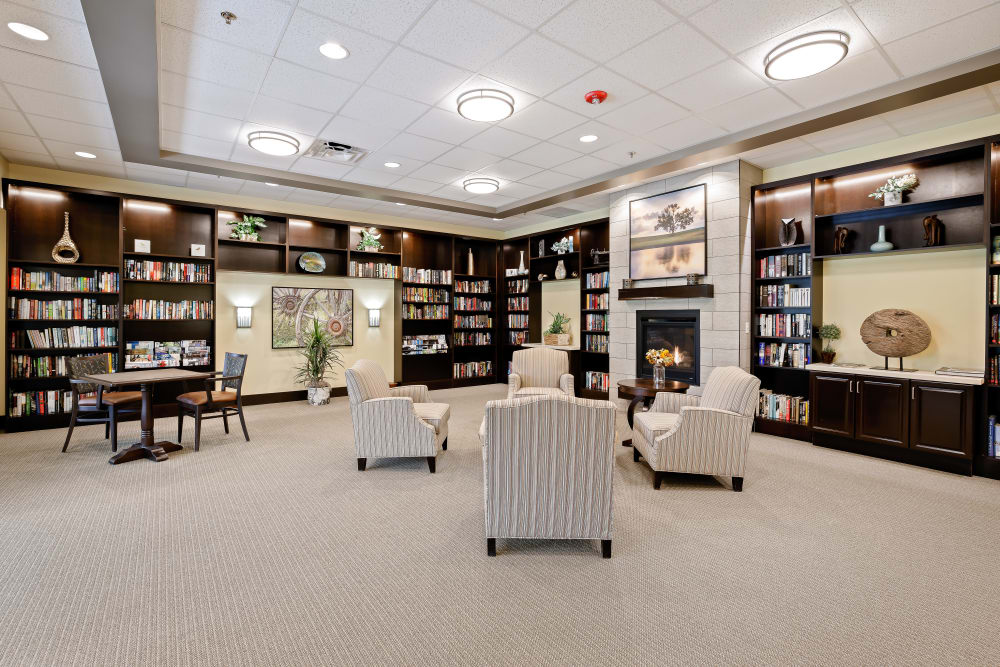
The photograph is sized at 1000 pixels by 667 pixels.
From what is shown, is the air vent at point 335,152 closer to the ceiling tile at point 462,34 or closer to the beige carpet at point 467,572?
the ceiling tile at point 462,34

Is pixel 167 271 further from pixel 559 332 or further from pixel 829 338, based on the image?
pixel 829 338

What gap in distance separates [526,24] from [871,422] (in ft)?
15.8

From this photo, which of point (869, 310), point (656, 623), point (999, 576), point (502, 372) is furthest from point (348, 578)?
point (502, 372)

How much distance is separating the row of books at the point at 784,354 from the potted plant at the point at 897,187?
1632mm

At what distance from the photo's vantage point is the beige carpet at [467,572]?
205cm

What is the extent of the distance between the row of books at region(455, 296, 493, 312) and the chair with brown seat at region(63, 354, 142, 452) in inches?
221

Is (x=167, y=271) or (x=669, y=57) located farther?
(x=167, y=271)

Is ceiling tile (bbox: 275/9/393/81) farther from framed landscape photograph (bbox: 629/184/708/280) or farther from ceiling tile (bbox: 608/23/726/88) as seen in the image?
framed landscape photograph (bbox: 629/184/708/280)

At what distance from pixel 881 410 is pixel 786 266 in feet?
5.99

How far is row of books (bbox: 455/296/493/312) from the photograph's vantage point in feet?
32.0

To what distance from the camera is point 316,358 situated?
775 centimetres

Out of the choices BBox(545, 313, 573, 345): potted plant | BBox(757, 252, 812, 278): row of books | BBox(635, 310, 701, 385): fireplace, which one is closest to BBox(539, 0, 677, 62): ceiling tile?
BBox(757, 252, 812, 278): row of books

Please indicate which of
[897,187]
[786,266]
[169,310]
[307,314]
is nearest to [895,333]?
[786,266]

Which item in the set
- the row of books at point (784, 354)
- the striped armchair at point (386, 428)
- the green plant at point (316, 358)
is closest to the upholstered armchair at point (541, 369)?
the striped armchair at point (386, 428)
